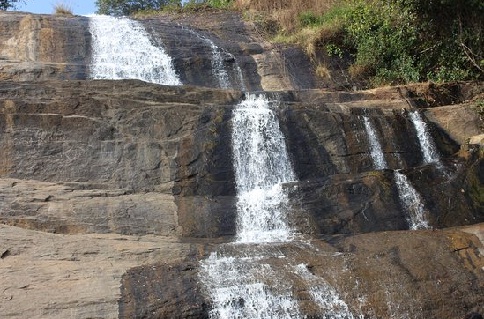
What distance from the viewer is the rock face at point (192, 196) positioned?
10.6 metres

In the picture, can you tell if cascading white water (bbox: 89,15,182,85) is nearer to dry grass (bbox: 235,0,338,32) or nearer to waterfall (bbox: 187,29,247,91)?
waterfall (bbox: 187,29,247,91)

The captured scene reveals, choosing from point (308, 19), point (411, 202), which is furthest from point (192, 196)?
point (308, 19)

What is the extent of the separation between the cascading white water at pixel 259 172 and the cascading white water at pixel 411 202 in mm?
2502

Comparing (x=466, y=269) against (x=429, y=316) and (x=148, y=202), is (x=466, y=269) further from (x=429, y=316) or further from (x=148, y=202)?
(x=148, y=202)

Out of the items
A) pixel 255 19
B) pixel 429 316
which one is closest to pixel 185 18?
pixel 255 19

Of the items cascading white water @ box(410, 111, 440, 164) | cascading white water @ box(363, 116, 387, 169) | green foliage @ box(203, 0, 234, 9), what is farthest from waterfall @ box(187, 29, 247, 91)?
green foliage @ box(203, 0, 234, 9)

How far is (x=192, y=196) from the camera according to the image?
13.7 meters

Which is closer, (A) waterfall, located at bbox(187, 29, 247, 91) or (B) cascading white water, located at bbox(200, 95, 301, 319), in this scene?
(B) cascading white water, located at bbox(200, 95, 301, 319)

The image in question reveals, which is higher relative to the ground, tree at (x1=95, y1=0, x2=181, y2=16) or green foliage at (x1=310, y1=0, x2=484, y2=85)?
tree at (x1=95, y1=0, x2=181, y2=16)

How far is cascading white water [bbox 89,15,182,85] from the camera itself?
1888 cm

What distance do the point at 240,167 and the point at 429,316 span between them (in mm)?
5609

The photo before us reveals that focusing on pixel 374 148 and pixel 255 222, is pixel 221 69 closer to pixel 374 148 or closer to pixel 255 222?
pixel 374 148

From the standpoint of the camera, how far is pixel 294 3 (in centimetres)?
2502

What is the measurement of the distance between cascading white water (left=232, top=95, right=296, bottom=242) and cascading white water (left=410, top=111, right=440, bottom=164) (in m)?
3.72
